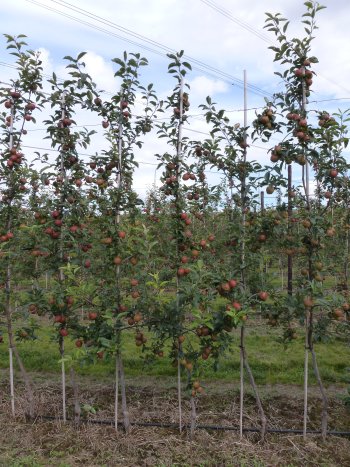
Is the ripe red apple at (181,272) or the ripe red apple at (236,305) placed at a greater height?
the ripe red apple at (181,272)

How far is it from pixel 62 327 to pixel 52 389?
4.78 ft

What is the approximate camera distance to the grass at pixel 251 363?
571cm

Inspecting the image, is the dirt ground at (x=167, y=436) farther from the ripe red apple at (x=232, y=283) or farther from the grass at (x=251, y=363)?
the ripe red apple at (x=232, y=283)

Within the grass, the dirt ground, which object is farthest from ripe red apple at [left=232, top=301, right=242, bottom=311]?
the grass

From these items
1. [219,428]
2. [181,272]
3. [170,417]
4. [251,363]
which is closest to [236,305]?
[181,272]

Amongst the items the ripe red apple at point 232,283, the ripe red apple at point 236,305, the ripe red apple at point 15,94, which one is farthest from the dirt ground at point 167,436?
the ripe red apple at point 15,94

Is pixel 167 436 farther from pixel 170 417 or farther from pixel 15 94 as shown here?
pixel 15 94

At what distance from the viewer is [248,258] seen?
400 cm

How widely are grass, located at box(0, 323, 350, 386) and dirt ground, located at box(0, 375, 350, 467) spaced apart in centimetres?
43

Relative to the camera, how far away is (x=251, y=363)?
621 cm

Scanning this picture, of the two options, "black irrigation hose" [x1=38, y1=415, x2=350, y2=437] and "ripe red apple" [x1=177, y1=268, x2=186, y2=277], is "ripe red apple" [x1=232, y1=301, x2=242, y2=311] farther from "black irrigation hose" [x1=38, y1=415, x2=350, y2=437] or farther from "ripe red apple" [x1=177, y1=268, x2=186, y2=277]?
"black irrigation hose" [x1=38, y1=415, x2=350, y2=437]

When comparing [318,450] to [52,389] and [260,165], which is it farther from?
[52,389]

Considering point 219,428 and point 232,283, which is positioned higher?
point 232,283

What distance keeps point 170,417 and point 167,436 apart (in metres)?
0.41
